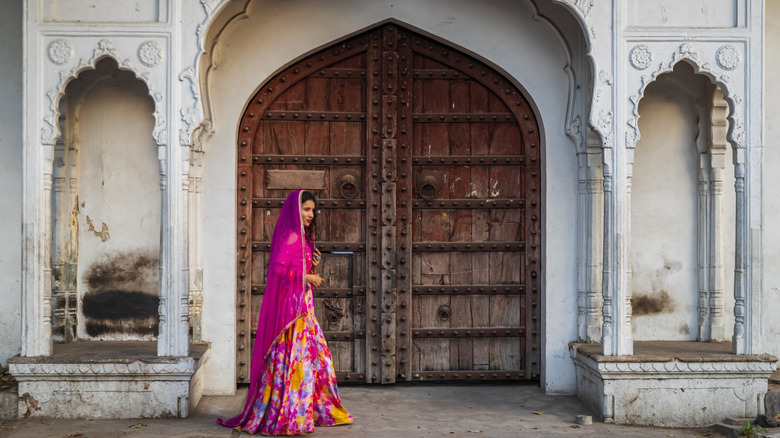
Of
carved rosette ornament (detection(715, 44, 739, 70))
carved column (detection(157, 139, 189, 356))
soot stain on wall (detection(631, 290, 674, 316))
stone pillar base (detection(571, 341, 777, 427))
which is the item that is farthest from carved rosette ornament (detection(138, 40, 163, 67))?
soot stain on wall (detection(631, 290, 674, 316))

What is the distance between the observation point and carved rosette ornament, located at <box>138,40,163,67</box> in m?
6.34

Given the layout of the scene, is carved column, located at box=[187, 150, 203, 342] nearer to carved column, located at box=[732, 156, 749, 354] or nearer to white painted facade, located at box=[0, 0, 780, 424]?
white painted facade, located at box=[0, 0, 780, 424]

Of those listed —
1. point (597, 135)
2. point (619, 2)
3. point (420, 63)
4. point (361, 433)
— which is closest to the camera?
point (361, 433)

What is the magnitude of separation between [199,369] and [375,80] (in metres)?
2.88

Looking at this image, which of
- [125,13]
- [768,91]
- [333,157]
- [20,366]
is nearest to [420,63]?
[333,157]

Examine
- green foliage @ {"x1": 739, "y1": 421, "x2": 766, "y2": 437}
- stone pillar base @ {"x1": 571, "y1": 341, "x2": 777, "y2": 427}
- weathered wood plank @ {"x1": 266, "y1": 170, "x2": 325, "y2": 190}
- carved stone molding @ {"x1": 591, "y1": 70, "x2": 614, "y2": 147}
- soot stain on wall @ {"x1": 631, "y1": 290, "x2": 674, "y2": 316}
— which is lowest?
green foliage @ {"x1": 739, "y1": 421, "x2": 766, "y2": 437}

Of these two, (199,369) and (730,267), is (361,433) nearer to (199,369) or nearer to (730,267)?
(199,369)

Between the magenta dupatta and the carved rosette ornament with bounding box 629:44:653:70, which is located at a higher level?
the carved rosette ornament with bounding box 629:44:653:70

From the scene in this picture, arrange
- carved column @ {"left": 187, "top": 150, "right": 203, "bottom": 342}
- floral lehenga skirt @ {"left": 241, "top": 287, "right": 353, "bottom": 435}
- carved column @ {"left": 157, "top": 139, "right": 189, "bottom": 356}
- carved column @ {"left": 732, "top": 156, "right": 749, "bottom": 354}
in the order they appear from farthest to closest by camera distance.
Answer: carved column @ {"left": 187, "top": 150, "right": 203, "bottom": 342} < carved column @ {"left": 732, "top": 156, "right": 749, "bottom": 354} < carved column @ {"left": 157, "top": 139, "right": 189, "bottom": 356} < floral lehenga skirt @ {"left": 241, "top": 287, "right": 353, "bottom": 435}

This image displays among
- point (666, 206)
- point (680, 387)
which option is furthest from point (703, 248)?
point (680, 387)

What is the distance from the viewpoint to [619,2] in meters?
6.45

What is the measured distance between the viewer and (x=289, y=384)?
586 cm

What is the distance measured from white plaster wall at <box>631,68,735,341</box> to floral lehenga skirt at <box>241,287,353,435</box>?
10.1 feet

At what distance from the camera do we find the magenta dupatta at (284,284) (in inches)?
232
